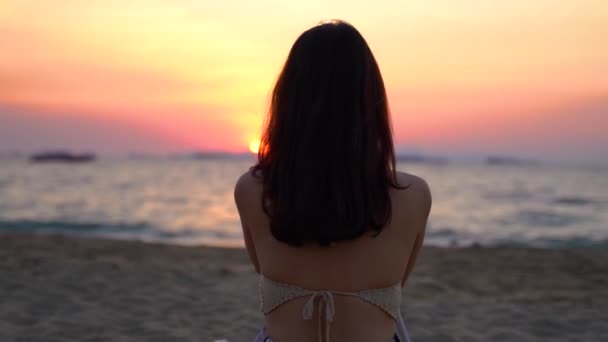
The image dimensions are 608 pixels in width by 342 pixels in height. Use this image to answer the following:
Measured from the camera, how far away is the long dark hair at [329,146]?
61.2 inches

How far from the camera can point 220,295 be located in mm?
5426

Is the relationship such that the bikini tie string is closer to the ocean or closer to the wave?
the ocean

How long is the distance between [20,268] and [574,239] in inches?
410

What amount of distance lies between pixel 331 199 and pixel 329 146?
14cm

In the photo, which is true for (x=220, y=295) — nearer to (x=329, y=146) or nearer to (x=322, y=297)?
(x=322, y=297)

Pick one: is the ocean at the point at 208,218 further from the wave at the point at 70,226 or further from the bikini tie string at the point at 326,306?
the bikini tie string at the point at 326,306

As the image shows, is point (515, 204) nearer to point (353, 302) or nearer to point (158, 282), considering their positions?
point (158, 282)

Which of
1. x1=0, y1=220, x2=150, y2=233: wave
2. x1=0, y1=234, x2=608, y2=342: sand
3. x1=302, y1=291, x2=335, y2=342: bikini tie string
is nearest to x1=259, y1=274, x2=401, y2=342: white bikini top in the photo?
x1=302, y1=291, x2=335, y2=342: bikini tie string

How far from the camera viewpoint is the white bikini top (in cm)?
167

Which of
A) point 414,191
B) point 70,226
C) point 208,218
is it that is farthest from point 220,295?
point 208,218

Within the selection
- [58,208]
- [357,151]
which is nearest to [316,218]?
[357,151]

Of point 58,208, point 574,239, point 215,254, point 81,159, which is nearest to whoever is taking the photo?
point 215,254

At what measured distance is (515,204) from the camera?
68.0 feet

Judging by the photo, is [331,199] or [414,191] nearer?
[331,199]
